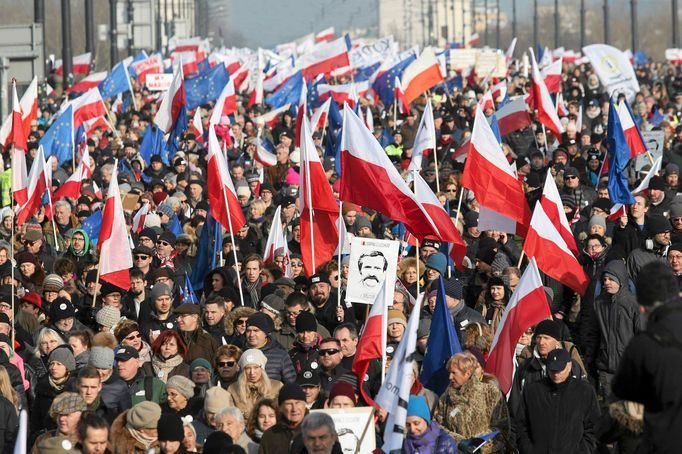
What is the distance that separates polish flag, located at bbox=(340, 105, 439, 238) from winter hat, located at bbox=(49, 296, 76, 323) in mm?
2118

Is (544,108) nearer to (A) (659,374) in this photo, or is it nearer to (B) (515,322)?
(B) (515,322)

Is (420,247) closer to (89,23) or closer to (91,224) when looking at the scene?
(91,224)

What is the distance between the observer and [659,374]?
603 cm

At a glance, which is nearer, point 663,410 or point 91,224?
point 663,410

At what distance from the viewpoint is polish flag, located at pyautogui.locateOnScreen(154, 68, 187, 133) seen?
19.6 meters

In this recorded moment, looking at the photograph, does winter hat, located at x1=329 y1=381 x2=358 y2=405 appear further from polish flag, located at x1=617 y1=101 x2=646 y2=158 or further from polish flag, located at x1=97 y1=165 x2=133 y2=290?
polish flag, located at x1=617 y1=101 x2=646 y2=158

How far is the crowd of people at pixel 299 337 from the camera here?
7.99m

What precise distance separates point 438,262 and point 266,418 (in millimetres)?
4168

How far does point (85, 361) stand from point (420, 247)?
397cm

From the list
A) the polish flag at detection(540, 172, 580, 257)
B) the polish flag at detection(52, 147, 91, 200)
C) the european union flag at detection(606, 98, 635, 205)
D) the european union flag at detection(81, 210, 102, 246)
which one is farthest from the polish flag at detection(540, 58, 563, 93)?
the polish flag at detection(540, 172, 580, 257)

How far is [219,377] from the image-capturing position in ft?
32.9

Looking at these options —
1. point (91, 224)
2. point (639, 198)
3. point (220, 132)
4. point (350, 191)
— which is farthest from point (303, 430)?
point (220, 132)

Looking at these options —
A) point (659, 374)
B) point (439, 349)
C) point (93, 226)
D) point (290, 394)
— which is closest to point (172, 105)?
point (93, 226)

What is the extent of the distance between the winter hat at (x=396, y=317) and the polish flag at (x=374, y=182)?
1110mm
